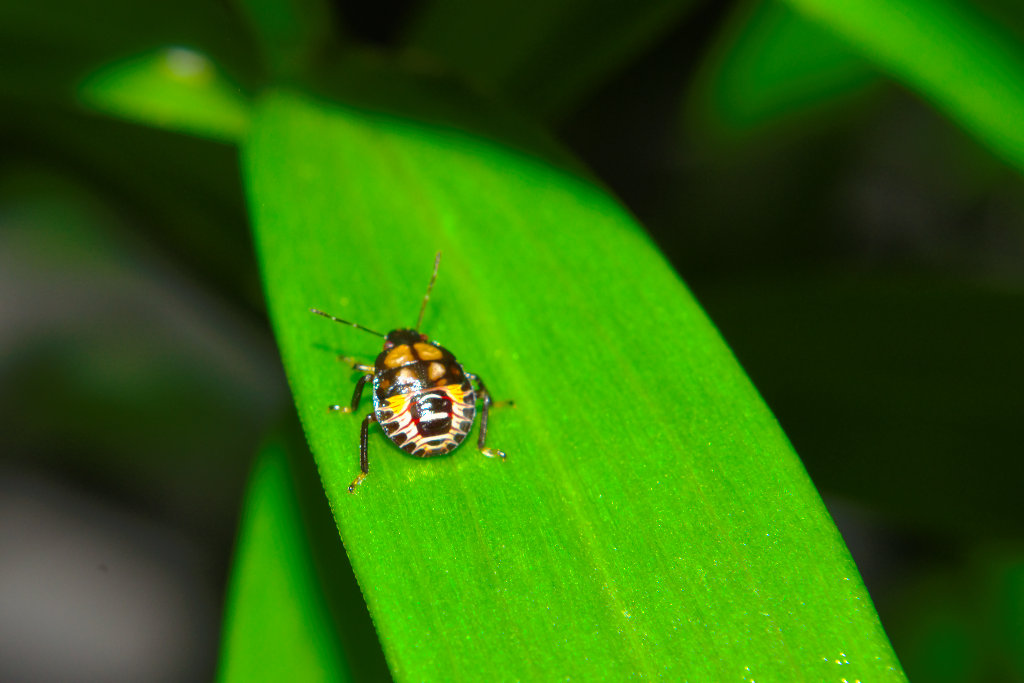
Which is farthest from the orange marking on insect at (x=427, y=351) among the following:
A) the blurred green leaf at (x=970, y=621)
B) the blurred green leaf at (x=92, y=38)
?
the blurred green leaf at (x=970, y=621)

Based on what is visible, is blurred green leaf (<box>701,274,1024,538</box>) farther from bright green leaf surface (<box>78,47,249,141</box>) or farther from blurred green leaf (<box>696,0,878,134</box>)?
bright green leaf surface (<box>78,47,249,141</box>)

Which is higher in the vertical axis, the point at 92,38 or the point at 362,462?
the point at 92,38

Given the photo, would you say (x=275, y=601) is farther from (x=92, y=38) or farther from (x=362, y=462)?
(x=92, y=38)

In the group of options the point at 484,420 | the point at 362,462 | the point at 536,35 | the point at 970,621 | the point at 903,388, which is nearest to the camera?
the point at 362,462

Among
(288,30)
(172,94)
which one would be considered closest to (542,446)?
(288,30)

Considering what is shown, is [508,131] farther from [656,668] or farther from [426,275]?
[656,668]

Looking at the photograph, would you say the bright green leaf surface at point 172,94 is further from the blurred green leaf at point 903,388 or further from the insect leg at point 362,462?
the blurred green leaf at point 903,388
